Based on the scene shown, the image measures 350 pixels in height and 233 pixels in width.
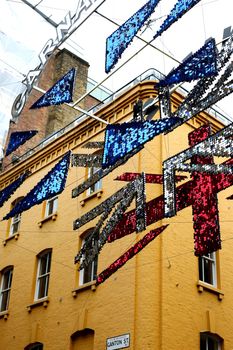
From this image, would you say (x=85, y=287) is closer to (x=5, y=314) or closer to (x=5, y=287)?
(x=5, y=314)

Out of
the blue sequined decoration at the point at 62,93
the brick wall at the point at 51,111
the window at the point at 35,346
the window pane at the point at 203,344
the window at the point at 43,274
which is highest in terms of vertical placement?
the brick wall at the point at 51,111

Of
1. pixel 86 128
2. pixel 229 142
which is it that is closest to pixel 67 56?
pixel 86 128

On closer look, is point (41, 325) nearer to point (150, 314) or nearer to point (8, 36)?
point (150, 314)

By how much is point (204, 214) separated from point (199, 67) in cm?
300

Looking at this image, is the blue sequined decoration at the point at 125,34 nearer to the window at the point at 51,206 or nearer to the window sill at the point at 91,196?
the window sill at the point at 91,196

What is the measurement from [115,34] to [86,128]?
797cm

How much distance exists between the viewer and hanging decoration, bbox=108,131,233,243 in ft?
37.4

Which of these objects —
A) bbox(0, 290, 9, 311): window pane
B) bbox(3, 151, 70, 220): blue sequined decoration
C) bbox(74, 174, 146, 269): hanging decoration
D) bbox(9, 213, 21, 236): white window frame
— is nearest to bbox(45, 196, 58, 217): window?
bbox(9, 213, 21, 236): white window frame

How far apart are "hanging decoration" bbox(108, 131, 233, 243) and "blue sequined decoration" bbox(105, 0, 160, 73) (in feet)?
10.6

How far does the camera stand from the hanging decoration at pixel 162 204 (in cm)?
1141

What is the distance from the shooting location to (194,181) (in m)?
11.8

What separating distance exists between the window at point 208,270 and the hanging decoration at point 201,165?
621 cm

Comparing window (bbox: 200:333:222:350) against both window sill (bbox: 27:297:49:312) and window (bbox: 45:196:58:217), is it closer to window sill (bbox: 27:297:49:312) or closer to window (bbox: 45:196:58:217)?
window sill (bbox: 27:297:49:312)

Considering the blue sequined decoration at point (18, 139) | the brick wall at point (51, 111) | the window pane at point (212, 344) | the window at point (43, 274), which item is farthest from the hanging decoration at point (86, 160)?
the brick wall at point (51, 111)
